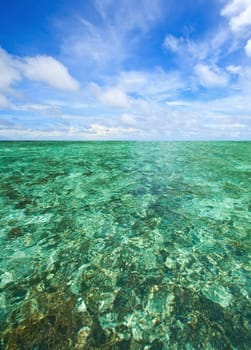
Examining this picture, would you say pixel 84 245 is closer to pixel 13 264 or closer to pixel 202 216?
pixel 13 264

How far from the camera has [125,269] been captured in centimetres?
326

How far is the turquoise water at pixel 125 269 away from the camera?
2334 millimetres

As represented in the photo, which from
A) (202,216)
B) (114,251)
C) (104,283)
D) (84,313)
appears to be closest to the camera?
(84,313)

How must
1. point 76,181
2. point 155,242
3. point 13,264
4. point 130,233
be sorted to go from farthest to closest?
point 76,181 → point 130,233 → point 155,242 → point 13,264

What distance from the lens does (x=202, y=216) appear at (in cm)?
497

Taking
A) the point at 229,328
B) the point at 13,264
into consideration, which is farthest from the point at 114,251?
the point at 229,328

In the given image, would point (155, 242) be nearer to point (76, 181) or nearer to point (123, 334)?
point (123, 334)

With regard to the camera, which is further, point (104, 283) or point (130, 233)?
point (130, 233)

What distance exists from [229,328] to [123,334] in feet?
3.81

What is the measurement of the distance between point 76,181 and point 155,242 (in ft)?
14.5

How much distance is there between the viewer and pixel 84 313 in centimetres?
255

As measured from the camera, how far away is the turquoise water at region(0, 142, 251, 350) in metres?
2.33

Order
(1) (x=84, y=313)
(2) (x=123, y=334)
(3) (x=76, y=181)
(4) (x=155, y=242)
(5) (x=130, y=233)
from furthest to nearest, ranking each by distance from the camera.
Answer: (3) (x=76, y=181)
(5) (x=130, y=233)
(4) (x=155, y=242)
(1) (x=84, y=313)
(2) (x=123, y=334)

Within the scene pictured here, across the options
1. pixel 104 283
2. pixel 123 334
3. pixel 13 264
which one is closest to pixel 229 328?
pixel 123 334
